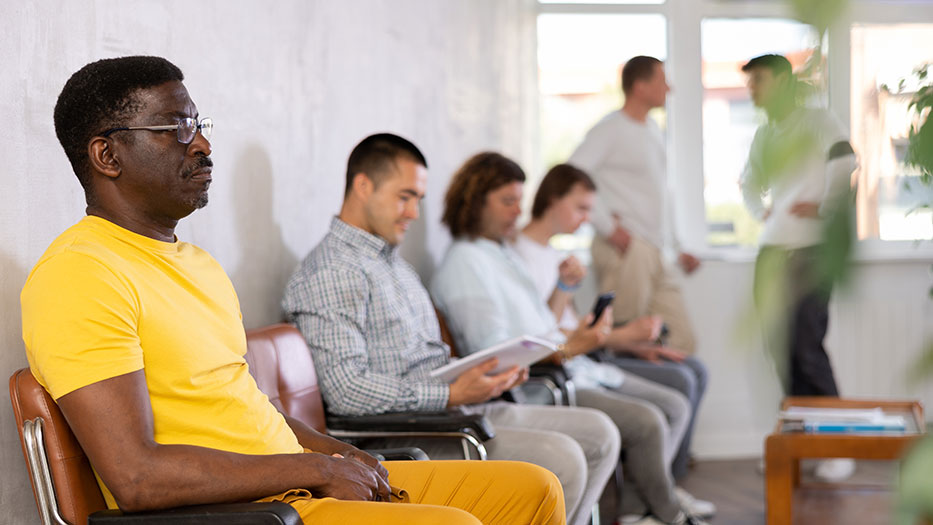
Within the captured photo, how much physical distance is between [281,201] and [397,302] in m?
0.42

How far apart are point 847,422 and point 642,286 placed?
1.65 meters

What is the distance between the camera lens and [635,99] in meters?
4.79

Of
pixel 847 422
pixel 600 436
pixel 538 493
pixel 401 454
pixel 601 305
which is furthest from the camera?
pixel 601 305

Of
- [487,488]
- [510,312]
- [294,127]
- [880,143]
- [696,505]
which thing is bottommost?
[696,505]

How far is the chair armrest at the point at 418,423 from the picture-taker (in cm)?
225

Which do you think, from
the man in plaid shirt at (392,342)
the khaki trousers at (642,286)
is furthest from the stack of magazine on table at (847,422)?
the khaki trousers at (642,286)

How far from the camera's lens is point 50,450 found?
1.46m

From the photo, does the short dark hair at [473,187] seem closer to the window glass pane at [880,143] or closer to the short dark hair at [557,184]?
the short dark hair at [557,184]

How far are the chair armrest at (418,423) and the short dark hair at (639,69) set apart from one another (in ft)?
9.26

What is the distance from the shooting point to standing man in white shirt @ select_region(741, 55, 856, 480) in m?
0.40

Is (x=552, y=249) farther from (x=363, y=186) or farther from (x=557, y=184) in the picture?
(x=363, y=186)

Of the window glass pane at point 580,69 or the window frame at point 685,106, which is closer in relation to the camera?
the window frame at point 685,106

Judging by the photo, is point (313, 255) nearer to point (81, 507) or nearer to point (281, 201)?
point (281, 201)

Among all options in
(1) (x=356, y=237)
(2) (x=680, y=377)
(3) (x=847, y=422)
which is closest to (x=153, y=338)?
(1) (x=356, y=237)
